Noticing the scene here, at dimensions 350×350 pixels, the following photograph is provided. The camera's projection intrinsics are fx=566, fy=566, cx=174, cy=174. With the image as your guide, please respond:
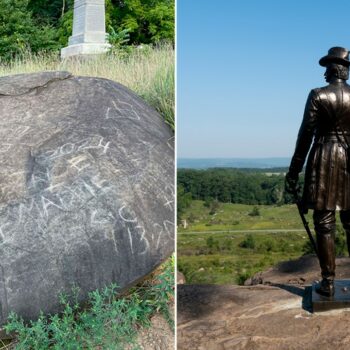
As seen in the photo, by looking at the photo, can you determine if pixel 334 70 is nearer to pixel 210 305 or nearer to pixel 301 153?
pixel 301 153

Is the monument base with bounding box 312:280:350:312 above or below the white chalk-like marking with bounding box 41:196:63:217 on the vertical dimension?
below

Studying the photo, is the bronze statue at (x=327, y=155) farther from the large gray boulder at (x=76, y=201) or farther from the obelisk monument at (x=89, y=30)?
the obelisk monument at (x=89, y=30)

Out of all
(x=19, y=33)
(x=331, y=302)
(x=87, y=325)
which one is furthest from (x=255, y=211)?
(x=87, y=325)

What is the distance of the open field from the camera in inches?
407

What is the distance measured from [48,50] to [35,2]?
467 centimetres

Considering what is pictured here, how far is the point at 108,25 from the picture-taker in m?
14.1

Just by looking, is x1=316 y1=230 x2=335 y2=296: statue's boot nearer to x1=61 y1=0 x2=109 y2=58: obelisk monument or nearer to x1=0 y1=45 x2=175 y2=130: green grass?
x1=0 y1=45 x2=175 y2=130: green grass

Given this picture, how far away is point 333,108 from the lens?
3.65 metres

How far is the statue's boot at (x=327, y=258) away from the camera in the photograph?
3828 millimetres

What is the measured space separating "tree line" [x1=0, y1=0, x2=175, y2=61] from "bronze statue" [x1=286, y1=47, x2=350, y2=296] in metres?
10.2

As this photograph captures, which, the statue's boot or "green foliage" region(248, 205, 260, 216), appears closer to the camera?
the statue's boot

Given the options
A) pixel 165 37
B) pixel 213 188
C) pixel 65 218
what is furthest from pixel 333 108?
pixel 165 37

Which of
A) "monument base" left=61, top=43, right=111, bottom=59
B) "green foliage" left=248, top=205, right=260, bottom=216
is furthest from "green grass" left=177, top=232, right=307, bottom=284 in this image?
"monument base" left=61, top=43, right=111, bottom=59

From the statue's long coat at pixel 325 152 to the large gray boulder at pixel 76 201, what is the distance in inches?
36.7
